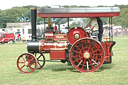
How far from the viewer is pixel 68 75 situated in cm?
853

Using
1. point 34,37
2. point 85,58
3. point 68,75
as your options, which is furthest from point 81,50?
point 34,37

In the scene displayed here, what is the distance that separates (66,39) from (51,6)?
1172 mm

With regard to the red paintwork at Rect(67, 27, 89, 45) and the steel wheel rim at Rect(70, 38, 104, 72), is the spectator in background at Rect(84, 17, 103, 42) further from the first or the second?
the steel wheel rim at Rect(70, 38, 104, 72)

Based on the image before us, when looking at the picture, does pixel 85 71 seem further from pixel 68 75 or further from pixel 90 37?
pixel 90 37

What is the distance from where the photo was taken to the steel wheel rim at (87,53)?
8.94 meters

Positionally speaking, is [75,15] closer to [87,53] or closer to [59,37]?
[59,37]

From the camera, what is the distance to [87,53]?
29.3ft

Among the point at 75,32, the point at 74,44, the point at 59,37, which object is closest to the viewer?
the point at 74,44

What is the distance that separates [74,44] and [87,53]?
49cm

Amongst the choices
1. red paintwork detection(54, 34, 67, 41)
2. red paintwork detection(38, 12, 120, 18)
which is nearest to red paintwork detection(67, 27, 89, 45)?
red paintwork detection(54, 34, 67, 41)

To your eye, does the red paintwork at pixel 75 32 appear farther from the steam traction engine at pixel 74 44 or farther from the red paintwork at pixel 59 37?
the red paintwork at pixel 59 37

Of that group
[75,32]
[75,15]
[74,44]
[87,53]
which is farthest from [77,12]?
[87,53]

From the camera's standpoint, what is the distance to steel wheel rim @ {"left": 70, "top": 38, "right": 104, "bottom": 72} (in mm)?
8938

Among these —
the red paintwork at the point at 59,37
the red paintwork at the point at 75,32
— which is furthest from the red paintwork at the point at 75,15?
the red paintwork at the point at 59,37
